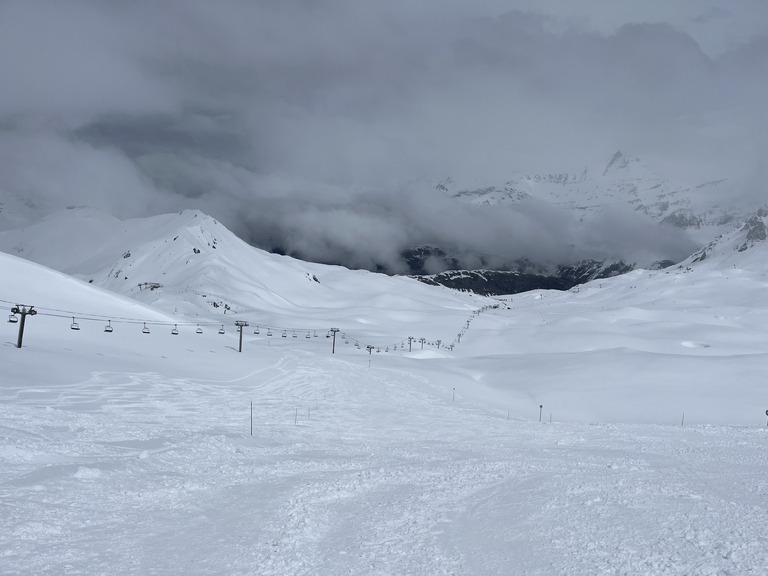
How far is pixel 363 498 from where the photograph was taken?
14.5 m

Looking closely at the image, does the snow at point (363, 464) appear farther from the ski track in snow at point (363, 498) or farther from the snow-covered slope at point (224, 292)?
the snow-covered slope at point (224, 292)

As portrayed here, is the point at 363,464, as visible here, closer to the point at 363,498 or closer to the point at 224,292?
the point at 363,498

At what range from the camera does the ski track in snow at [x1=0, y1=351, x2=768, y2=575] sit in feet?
33.6

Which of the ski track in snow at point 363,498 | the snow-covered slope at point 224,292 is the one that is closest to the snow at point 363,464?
the ski track in snow at point 363,498

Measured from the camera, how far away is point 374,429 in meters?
29.6

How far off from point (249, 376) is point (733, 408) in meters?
37.5

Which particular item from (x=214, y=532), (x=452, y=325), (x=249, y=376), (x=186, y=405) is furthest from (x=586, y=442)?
(x=452, y=325)

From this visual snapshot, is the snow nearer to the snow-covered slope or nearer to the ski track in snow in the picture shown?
the ski track in snow

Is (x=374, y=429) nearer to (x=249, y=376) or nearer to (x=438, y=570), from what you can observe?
(x=438, y=570)

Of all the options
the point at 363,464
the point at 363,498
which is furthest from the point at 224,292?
the point at 363,498

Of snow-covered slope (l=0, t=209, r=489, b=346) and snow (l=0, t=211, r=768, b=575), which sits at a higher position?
snow-covered slope (l=0, t=209, r=489, b=346)

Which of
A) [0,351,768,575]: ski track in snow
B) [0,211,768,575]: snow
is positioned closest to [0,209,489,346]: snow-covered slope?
[0,211,768,575]: snow

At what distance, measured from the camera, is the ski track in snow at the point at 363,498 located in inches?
403

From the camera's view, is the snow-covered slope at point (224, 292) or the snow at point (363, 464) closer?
the snow at point (363, 464)
